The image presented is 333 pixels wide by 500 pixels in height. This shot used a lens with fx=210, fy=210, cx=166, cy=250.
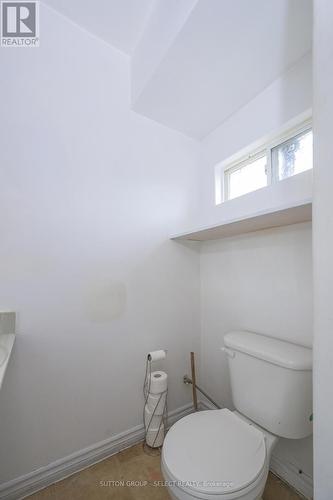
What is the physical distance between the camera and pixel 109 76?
136cm

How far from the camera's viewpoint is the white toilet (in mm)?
759

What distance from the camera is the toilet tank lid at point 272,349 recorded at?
93 centimetres

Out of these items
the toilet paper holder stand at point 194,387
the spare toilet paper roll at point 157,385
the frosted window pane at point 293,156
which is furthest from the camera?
the toilet paper holder stand at point 194,387

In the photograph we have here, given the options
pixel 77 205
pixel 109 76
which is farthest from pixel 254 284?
pixel 109 76

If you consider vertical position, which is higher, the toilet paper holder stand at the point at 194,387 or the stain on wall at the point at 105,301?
the stain on wall at the point at 105,301

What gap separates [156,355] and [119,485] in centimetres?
64

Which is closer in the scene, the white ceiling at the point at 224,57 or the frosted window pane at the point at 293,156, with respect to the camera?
the white ceiling at the point at 224,57

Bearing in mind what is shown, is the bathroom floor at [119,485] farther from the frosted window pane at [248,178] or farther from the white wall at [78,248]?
the frosted window pane at [248,178]

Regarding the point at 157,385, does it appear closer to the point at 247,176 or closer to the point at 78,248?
the point at 78,248

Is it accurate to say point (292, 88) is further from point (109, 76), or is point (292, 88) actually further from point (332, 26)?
point (109, 76)

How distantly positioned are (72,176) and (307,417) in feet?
5.61

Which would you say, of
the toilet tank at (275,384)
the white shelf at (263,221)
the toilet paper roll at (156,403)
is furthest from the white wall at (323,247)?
the toilet paper roll at (156,403)

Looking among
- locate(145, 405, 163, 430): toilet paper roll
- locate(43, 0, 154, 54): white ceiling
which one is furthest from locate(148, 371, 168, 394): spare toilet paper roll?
locate(43, 0, 154, 54): white ceiling

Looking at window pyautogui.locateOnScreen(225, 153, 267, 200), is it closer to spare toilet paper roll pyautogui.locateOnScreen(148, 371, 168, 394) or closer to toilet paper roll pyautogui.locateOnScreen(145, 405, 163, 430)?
spare toilet paper roll pyautogui.locateOnScreen(148, 371, 168, 394)
